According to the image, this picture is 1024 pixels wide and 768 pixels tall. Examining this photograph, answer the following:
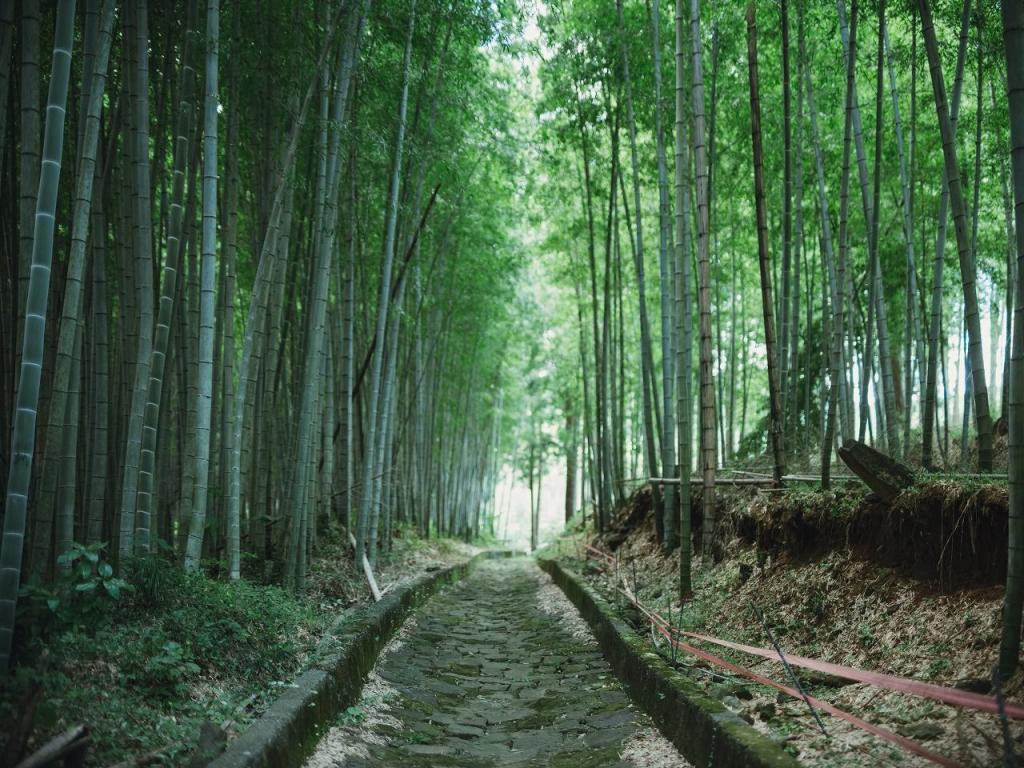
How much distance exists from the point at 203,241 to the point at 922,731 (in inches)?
136

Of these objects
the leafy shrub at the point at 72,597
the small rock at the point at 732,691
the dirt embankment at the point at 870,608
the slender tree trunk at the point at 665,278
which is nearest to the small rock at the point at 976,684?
the dirt embankment at the point at 870,608

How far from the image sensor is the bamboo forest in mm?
2547

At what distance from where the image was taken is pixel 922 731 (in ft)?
7.06

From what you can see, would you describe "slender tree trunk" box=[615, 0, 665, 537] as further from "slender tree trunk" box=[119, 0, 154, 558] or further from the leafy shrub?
the leafy shrub

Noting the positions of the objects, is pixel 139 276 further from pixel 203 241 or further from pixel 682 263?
pixel 682 263

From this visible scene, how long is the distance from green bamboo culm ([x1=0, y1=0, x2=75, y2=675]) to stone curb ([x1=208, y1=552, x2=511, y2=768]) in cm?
90

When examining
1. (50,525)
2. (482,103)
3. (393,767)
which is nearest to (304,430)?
(50,525)

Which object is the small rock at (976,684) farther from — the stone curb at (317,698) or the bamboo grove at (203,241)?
the bamboo grove at (203,241)

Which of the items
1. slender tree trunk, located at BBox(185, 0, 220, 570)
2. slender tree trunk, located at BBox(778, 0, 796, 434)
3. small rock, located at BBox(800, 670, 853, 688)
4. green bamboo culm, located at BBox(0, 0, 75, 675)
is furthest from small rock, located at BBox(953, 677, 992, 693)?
slender tree trunk, located at BBox(778, 0, 796, 434)

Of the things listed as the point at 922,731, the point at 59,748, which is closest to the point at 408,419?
the point at 59,748

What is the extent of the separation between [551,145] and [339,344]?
4376 millimetres

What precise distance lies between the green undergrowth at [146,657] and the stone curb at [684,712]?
5.10 ft

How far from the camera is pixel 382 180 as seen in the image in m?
6.81

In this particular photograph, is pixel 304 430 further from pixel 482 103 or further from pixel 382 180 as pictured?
pixel 482 103
